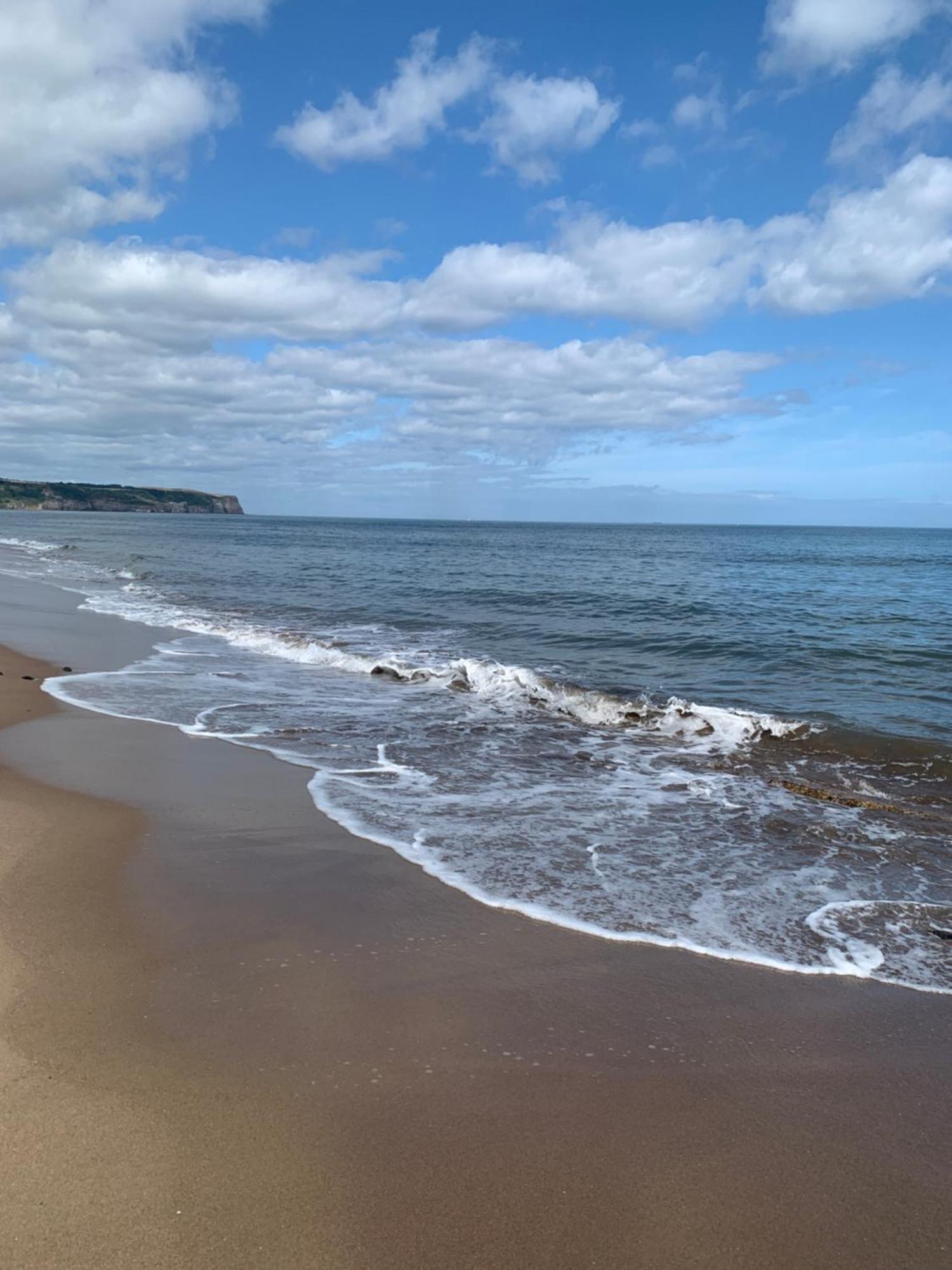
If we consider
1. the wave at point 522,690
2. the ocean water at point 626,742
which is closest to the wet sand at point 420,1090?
the ocean water at point 626,742

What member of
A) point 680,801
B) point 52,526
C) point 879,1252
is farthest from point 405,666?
point 52,526

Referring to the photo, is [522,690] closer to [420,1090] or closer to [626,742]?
[626,742]

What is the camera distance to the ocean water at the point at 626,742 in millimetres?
5602

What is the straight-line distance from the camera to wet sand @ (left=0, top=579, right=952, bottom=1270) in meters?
2.71

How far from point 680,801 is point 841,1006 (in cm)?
379

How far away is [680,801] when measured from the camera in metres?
8.06

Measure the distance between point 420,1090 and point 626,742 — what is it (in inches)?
302

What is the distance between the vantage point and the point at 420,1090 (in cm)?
341

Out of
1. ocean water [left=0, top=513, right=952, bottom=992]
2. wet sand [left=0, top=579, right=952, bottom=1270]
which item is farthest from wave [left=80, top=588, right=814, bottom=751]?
wet sand [left=0, top=579, right=952, bottom=1270]

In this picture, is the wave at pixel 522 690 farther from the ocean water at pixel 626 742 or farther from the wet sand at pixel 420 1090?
the wet sand at pixel 420 1090

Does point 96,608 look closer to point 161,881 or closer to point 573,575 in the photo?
point 161,881

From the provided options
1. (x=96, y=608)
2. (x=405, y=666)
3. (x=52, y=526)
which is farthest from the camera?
(x=52, y=526)

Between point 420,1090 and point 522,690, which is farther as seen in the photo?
point 522,690

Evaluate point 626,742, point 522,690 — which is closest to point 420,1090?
point 626,742
